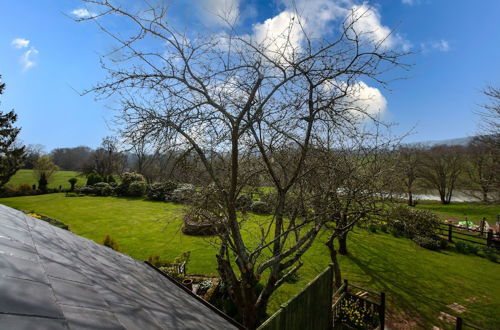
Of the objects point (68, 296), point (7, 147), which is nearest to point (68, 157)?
point (7, 147)

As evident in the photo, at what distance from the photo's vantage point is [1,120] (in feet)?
A: 64.8

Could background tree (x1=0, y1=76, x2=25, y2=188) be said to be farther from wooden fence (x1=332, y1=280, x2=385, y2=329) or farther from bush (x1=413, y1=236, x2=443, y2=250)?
bush (x1=413, y1=236, x2=443, y2=250)

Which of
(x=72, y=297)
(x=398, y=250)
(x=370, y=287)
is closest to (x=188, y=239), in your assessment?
(x=370, y=287)

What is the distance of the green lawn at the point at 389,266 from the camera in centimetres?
739

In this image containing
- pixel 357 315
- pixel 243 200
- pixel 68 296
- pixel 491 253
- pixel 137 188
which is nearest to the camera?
pixel 68 296

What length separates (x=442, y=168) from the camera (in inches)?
1024

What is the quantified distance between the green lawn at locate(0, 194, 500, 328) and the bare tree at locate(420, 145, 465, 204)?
16871 millimetres

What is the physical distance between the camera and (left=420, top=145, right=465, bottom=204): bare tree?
25312 mm

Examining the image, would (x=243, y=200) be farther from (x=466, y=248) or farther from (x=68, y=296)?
(x=466, y=248)

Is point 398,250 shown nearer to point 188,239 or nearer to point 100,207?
point 188,239

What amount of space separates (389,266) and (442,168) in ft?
72.3

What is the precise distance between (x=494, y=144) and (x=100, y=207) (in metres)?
26.0

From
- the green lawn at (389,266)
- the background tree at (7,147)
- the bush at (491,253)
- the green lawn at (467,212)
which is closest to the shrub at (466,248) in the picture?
the bush at (491,253)

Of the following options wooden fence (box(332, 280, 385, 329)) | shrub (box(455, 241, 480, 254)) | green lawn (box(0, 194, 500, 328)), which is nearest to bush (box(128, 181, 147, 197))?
green lawn (box(0, 194, 500, 328))
